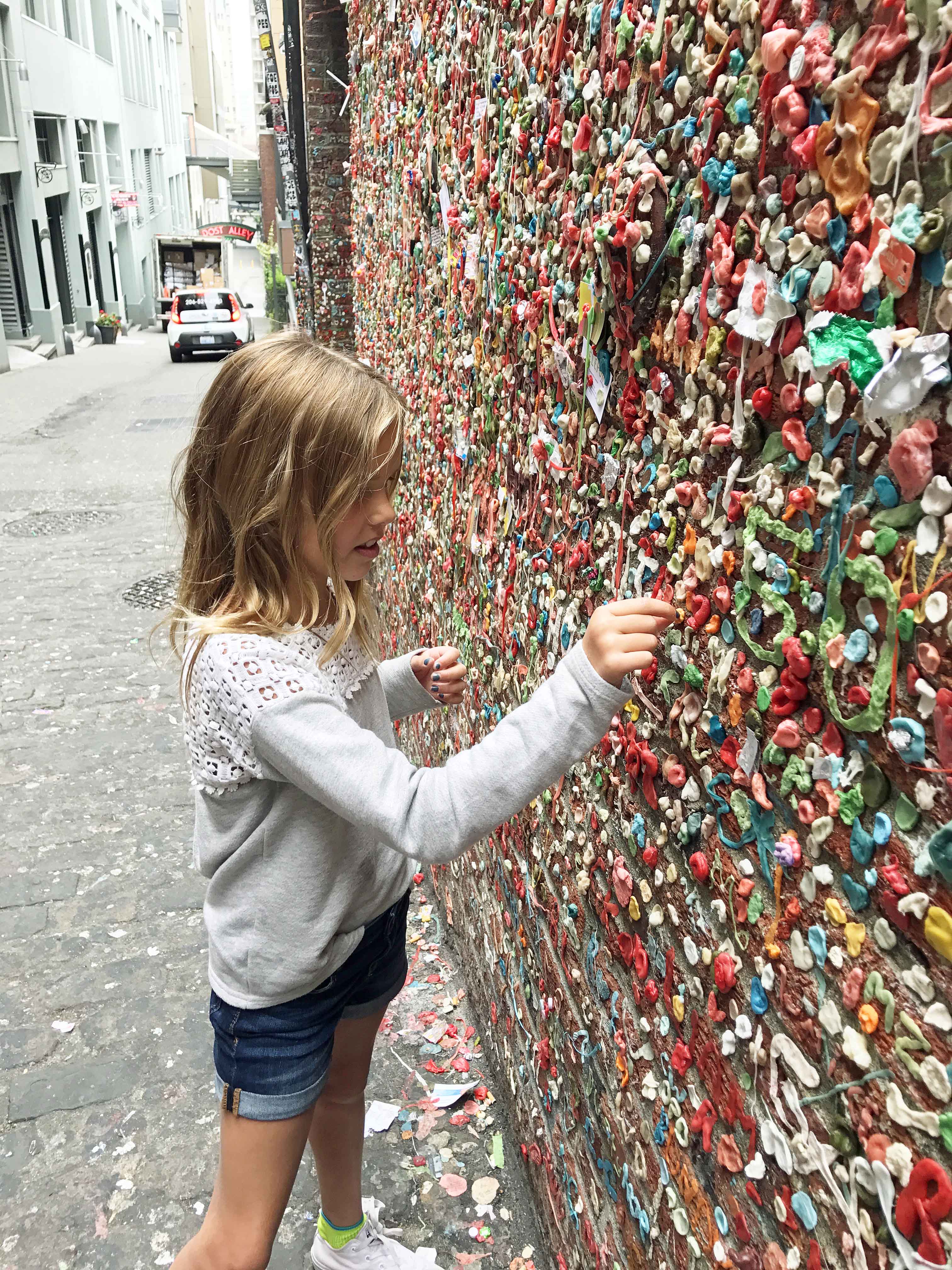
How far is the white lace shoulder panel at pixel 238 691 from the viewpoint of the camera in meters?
1.26

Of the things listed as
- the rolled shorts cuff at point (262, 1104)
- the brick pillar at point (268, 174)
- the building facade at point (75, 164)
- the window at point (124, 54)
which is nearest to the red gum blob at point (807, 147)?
the rolled shorts cuff at point (262, 1104)

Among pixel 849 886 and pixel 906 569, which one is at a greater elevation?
pixel 906 569

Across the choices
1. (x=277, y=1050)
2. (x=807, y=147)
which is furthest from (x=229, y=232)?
(x=807, y=147)

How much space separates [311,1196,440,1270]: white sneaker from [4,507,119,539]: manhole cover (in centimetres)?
702

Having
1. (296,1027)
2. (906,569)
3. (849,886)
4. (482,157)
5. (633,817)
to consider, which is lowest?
(296,1027)

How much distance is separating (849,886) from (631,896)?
58cm

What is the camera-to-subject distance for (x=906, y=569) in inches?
29.0

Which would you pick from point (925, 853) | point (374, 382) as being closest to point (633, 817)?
point (925, 853)

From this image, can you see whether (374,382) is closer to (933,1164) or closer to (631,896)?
(631,896)

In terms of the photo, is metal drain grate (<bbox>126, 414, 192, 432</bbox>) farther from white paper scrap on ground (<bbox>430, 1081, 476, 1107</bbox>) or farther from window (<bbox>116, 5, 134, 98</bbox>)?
window (<bbox>116, 5, 134, 98</bbox>)

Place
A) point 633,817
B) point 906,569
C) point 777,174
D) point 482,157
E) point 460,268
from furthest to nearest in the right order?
point 460,268 < point 482,157 < point 633,817 < point 777,174 < point 906,569

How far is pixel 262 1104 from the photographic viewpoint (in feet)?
4.76

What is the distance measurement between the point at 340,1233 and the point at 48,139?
29256 millimetres

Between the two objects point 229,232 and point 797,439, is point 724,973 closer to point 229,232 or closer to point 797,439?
point 797,439
